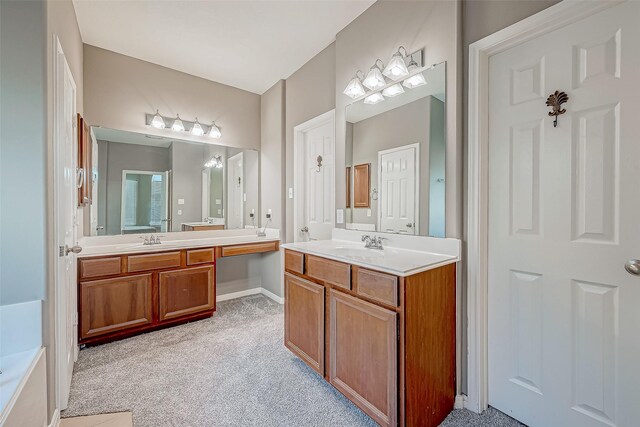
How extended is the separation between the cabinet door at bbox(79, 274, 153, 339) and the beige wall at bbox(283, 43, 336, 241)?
156cm

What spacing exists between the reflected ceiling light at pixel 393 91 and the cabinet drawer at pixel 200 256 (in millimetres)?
2230

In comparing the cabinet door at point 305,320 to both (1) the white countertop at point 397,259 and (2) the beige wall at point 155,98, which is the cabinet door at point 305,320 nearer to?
(1) the white countertop at point 397,259

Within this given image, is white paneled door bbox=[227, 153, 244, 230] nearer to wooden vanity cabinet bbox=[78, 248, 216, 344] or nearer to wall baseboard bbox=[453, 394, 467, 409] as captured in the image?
wooden vanity cabinet bbox=[78, 248, 216, 344]

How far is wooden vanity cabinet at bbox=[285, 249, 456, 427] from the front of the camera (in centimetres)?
134

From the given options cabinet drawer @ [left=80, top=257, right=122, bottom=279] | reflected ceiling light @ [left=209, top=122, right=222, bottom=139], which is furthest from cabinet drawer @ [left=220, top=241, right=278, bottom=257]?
reflected ceiling light @ [left=209, top=122, right=222, bottom=139]

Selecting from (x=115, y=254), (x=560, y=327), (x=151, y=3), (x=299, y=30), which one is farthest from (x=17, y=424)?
(x=299, y=30)

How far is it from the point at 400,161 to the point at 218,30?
6.45 feet

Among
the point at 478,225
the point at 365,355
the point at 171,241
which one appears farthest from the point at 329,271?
the point at 171,241

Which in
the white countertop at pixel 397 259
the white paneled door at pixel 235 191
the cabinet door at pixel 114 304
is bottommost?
the cabinet door at pixel 114 304

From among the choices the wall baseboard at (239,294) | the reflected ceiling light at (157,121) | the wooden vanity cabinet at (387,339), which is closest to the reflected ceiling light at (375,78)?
the wooden vanity cabinet at (387,339)

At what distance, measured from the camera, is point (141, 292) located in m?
2.54

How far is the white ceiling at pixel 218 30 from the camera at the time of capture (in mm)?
2176

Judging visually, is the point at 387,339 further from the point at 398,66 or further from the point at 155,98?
the point at 155,98

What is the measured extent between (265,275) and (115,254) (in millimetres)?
1732
